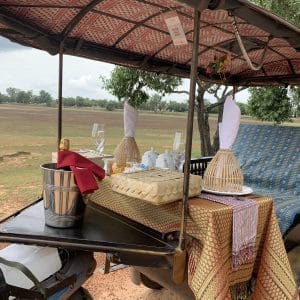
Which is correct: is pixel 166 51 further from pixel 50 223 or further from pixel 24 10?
pixel 50 223

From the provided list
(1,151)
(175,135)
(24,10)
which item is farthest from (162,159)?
(1,151)

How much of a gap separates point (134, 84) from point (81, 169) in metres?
5.64

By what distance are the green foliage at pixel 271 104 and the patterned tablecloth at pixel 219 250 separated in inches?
209

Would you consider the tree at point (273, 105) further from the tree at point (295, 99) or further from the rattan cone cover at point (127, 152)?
the rattan cone cover at point (127, 152)

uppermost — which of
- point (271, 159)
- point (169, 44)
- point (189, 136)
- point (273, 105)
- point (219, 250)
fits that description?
point (169, 44)

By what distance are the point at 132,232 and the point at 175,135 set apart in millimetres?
1195

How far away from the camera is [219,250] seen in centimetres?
182

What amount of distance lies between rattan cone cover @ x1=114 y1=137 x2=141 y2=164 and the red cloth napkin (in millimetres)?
849

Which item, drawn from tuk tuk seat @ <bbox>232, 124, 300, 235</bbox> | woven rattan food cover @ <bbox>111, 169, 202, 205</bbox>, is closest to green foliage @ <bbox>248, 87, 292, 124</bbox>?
tuk tuk seat @ <bbox>232, 124, 300, 235</bbox>

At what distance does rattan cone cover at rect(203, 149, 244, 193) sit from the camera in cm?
216

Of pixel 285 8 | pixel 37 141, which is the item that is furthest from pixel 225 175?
pixel 37 141

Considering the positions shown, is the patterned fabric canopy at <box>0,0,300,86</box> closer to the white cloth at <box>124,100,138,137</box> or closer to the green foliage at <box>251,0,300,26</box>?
the white cloth at <box>124,100,138,137</box>

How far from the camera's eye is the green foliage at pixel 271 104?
6.98 metres

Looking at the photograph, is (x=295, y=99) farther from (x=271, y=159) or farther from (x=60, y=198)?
(x=60, y=198)
